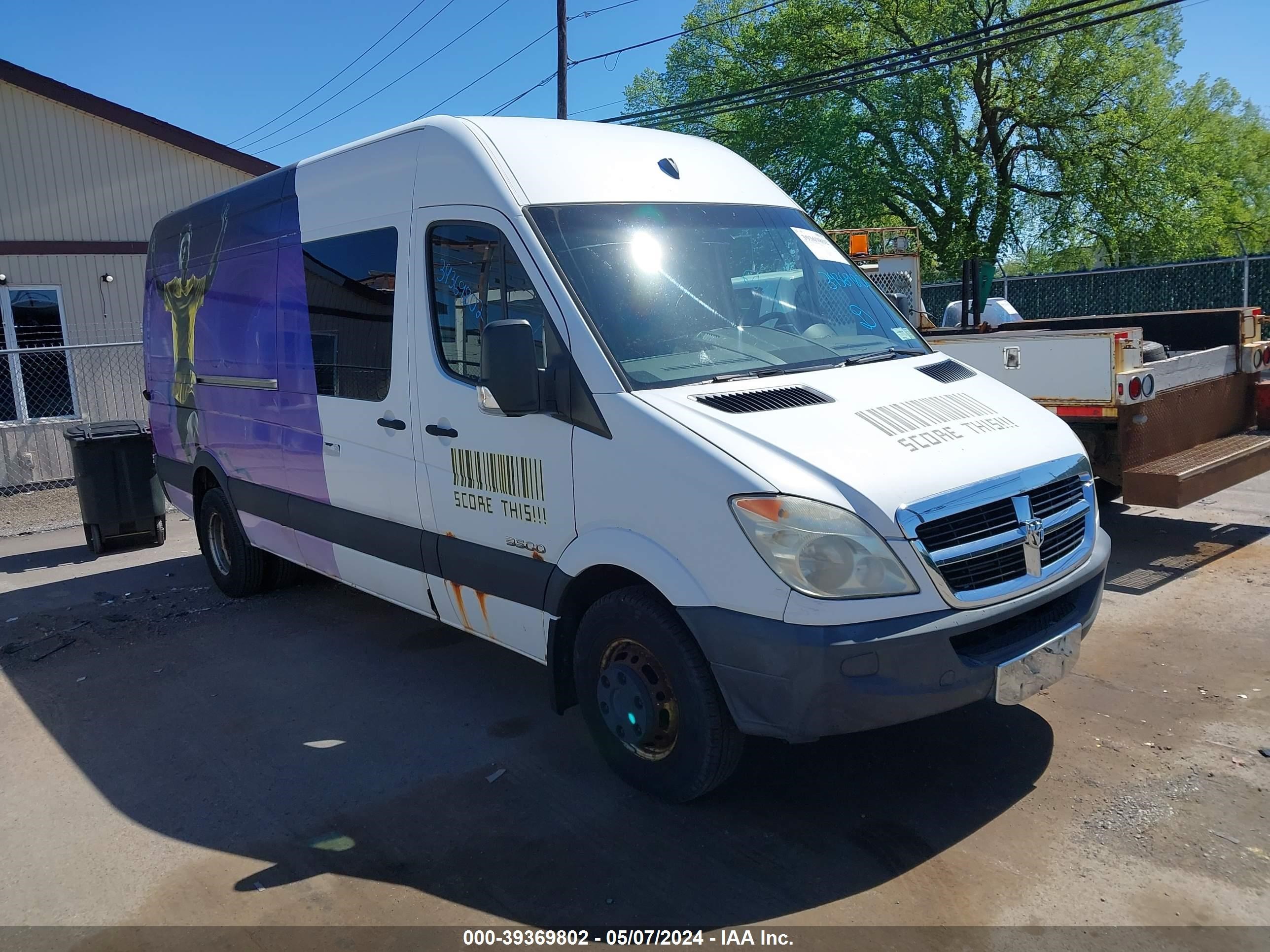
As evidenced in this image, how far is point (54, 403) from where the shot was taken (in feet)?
46.0

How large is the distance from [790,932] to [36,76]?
14.8 m

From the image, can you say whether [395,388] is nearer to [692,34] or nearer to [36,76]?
[36,76]

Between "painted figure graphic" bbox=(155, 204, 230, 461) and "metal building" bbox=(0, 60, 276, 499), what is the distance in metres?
6.24

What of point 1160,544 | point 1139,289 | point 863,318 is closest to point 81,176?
point 863,318

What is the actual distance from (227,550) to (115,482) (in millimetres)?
2666

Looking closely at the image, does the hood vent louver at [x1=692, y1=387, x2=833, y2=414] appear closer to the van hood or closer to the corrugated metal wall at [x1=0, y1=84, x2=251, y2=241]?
the van hood

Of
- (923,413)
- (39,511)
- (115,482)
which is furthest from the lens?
(39,511)

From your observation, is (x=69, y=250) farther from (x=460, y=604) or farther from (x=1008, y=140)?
(x=1008, y=140)

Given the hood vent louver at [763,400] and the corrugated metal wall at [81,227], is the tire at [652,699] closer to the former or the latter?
the hood vent louver at [763,400]

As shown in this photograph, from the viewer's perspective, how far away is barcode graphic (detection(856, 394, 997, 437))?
12.3ft

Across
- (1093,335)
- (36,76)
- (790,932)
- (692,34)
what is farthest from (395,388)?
(692,34)

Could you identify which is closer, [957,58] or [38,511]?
[38,511]

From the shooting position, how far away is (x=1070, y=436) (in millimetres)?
4234

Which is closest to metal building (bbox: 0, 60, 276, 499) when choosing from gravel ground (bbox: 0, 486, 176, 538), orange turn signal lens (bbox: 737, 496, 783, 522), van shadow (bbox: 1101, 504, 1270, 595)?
gravel ground (bbox: 0, 486, 176, 538)
